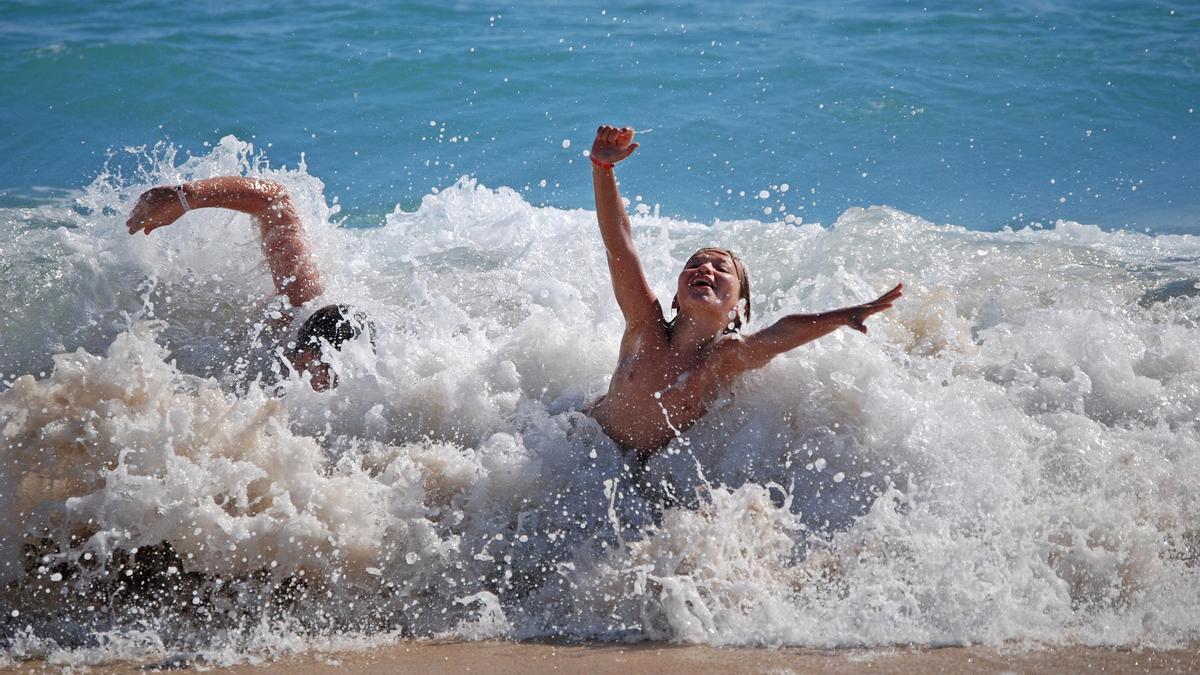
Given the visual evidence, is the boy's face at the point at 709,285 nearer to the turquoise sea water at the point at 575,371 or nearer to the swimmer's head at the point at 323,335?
the turquoise sea water at the point at 575,371

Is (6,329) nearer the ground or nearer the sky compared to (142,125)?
nearer the ground

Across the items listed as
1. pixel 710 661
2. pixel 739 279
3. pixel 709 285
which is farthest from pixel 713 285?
pixel 710 661

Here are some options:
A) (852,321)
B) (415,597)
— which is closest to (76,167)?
(415,597)

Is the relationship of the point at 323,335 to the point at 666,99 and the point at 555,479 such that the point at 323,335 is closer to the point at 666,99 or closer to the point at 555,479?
the point at 555,479

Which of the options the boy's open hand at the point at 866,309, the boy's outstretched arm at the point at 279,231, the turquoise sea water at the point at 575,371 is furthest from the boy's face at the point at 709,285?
the boy's outstretched arm at the point at 279,231

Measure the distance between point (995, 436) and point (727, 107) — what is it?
259 inches

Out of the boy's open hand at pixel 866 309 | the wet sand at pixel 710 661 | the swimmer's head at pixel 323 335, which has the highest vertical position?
the boy's open hand at pixel 866 309

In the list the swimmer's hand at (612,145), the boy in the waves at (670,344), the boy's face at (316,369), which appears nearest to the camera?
the swimmer's hand at (612,145)

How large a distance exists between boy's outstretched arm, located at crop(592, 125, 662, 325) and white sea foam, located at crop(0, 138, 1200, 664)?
1.98 feet

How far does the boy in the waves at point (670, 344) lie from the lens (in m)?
4.48

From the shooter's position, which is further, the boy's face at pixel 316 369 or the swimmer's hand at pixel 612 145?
the boy's face at pixel 316 369

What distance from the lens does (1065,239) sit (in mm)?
7832

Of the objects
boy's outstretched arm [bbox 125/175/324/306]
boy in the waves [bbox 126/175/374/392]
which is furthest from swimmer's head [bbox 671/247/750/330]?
boy's outstretched arm [bbox 125/175/324/306]

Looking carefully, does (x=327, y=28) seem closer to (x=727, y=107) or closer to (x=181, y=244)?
(x=727, y=107)
